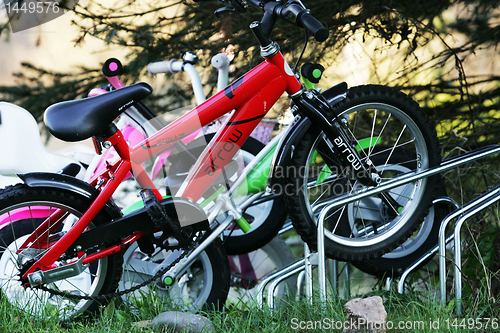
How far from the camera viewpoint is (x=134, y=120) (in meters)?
2.57

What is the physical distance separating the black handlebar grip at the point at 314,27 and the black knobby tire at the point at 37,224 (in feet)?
3.70

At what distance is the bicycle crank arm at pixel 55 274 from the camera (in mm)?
1811

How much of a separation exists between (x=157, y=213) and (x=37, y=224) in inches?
23.9

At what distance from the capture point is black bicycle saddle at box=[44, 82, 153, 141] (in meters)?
1.72

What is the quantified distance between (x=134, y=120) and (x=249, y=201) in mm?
874

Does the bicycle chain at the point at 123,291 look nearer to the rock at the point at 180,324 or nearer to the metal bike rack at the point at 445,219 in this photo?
the rock at the point at 180,324

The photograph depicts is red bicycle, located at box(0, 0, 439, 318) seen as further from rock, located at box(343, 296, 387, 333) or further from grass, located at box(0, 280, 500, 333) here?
rock, located at box(343, 296, 387, 333)

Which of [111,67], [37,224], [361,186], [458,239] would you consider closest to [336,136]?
[361,186]

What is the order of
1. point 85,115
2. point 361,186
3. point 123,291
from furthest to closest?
1. point 361,186
2. point 123,291
3. point 85,115

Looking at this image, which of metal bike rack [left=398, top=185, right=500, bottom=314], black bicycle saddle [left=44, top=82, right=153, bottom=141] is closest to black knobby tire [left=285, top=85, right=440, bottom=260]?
metal bike rack [left=398, top=185, right=500, bottom=314]

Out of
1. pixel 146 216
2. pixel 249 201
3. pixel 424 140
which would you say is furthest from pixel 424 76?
pixel 146 216

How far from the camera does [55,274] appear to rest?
1.84 m

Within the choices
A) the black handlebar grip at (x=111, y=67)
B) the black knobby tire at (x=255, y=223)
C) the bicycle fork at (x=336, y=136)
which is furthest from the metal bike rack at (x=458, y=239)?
the black handlebar grip at (x=111, y=67)

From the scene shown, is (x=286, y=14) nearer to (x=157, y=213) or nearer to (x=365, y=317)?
(x=157, y=213)
